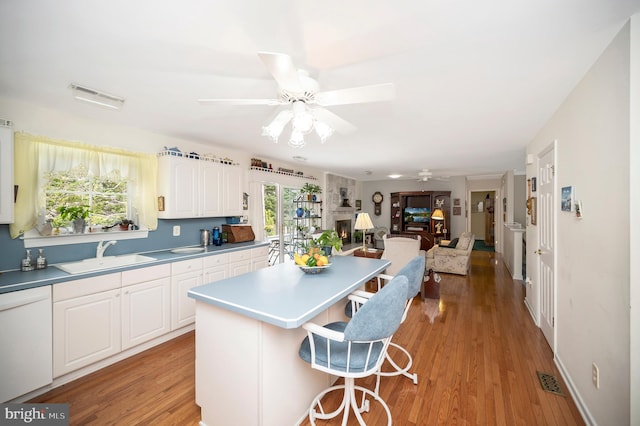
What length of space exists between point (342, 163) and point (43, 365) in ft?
15.8

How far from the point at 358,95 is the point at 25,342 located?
2.91m

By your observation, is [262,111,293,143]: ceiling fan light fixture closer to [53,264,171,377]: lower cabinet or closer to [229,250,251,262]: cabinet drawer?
[53,264,171,377]: lower cabinet

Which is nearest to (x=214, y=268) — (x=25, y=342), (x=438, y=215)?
(x=25, y=342)

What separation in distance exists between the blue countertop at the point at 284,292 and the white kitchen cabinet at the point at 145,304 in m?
1.26

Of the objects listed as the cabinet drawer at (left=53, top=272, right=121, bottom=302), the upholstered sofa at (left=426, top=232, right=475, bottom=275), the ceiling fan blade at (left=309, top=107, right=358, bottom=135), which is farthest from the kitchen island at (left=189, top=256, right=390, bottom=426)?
the upholstered sofa at (left=426, top=232, right=475, bottom=275)

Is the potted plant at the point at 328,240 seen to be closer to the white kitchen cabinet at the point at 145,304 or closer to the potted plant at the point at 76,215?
the white kitchen cabinet at the point at 145,304

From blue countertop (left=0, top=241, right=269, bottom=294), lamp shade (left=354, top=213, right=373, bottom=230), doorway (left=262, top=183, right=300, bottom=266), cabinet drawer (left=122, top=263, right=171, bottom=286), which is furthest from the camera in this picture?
doorway (left=262, top=183, right=300, bottom=266)

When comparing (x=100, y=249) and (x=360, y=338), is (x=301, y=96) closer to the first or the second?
(x=360, y=338)

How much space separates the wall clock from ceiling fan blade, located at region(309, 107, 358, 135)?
23.3 feet

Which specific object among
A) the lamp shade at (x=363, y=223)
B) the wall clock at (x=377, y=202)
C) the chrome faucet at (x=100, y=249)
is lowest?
the chrome faucet at (x=100, y=249)

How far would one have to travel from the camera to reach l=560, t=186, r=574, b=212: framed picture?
202 cm

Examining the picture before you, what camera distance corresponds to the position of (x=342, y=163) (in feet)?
17.8

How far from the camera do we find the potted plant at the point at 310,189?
19.0ft

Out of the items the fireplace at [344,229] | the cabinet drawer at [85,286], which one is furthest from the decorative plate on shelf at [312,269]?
the fireplace at [344,229]
